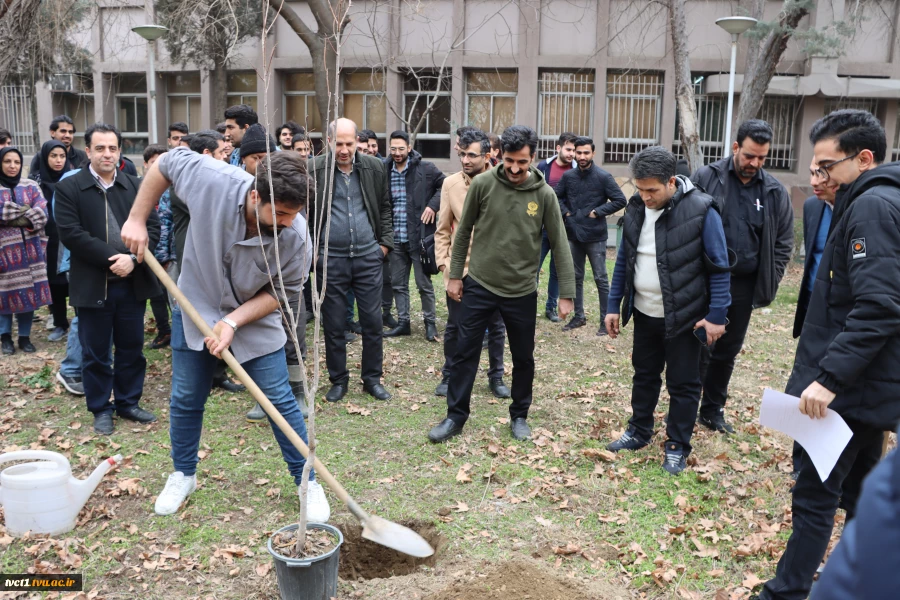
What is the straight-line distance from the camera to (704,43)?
53.3 ft

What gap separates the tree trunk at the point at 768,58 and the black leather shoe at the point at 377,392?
9.30 metres

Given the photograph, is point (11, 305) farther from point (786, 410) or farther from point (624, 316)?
point (786, 410)

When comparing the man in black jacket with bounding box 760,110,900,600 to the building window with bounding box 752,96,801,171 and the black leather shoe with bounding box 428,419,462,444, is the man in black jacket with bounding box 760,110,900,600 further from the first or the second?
the building window with bounding box 752,96,801,171

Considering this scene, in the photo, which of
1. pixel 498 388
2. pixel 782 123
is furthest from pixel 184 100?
pixel 498 388

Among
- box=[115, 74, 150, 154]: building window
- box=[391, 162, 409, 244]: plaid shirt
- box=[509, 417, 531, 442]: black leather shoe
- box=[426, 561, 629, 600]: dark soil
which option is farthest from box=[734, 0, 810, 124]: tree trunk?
box=[115, 74, 150, 154]: building window

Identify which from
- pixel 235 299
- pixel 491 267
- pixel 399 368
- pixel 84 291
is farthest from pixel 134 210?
pixel 399 368

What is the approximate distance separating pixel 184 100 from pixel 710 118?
43.5 ft

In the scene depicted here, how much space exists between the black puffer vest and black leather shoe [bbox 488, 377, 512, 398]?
6.63 feet

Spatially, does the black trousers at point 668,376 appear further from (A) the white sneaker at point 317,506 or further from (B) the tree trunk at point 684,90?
(B) the tree trunk at point 684,90

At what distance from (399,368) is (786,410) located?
4452 mm

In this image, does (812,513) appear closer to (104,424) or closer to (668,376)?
(668,376)

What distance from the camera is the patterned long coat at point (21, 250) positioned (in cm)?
699

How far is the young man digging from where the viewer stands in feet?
12.0

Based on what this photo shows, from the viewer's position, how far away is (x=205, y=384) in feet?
13.3
